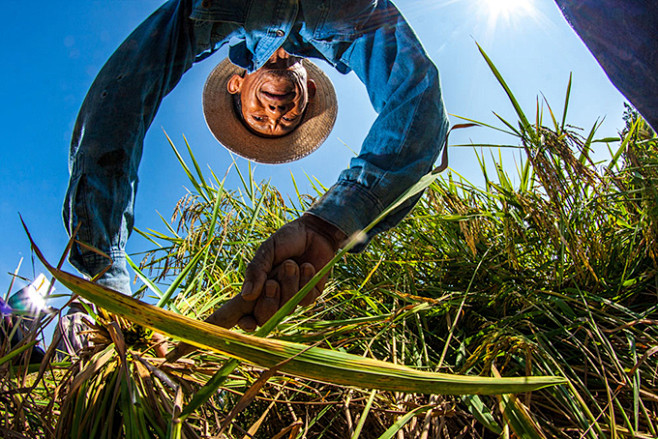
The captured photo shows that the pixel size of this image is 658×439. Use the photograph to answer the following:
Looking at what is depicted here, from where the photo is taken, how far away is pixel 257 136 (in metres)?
1.79

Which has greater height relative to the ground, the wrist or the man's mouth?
the man's mouth

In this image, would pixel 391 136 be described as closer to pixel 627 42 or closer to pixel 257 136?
pixel 627 42

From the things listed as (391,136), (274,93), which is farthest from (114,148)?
(274,93)

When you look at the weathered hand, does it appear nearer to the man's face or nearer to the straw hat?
the man's face

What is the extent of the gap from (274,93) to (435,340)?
1089 millimetres

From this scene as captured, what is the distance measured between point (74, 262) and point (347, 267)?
2.83ft

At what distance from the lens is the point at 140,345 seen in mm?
860

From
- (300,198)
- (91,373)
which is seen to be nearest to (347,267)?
(300,198)

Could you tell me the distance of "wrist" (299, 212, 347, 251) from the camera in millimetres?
810

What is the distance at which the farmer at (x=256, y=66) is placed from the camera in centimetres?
80

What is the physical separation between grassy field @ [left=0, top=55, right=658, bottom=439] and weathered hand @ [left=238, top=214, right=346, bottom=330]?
0.33ft

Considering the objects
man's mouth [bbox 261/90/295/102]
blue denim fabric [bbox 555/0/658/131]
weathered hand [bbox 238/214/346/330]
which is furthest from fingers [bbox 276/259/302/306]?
man's mouth [bbox 261/90/295/102]

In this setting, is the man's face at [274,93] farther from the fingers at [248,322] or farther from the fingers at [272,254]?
the fingers at [248,322]

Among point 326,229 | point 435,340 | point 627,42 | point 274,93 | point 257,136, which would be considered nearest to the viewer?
point 627,42
